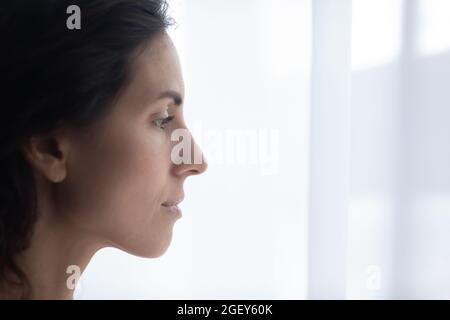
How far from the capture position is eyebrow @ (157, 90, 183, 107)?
62cm

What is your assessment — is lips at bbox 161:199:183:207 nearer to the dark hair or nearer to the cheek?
the cheek

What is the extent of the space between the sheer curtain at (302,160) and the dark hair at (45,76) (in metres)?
0.39

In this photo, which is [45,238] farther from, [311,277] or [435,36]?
[435,36]

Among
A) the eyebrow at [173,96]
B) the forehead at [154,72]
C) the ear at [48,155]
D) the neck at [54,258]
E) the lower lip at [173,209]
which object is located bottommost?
the neck at [54,258]

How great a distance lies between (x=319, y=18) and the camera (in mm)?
990

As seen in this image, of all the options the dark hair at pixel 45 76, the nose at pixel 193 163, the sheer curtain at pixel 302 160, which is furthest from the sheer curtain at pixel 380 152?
the dark hair at pixel 45 76

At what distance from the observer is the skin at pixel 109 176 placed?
612mm

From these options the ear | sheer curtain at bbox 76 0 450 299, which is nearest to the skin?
the ear

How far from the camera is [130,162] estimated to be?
618mm

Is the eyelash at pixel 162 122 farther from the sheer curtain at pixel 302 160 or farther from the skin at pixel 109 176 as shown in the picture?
the sheer curtain at pixel 302 160

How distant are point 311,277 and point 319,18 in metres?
0.50

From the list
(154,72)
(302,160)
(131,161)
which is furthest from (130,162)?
(302,160)

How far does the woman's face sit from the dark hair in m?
0.02
